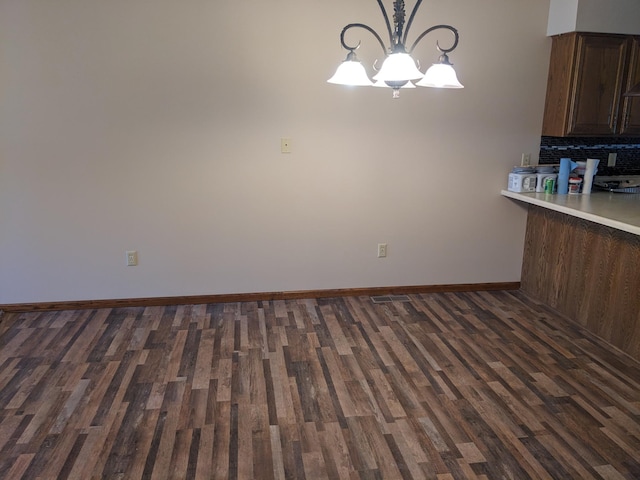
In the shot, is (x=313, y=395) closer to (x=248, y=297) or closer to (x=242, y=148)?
(x=248, y=297)

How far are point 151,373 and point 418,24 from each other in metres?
3.17

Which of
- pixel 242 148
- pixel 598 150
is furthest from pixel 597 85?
pixel 242 148

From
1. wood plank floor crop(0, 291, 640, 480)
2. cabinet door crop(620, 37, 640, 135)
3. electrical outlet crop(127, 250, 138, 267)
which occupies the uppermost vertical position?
cabinet door crop(620, 37, 640, 135)

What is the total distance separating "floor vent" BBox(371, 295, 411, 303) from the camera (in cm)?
426

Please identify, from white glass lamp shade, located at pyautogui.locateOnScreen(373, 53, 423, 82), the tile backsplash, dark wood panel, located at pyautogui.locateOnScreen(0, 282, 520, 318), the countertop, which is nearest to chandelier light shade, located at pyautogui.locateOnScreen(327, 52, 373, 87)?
white glass lamp shade, located at pyautogui.locateOnScreen(373, 53, 423, 82)

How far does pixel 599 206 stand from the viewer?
3.56 meters

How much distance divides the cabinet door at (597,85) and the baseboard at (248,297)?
148 cm

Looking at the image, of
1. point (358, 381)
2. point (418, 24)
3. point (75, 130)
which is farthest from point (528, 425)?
point (75, 130)

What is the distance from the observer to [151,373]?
3074mm

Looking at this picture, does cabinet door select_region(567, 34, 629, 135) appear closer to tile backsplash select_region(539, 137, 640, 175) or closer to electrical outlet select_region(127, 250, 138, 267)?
tile backsplash select_region(539, 137, 640, 175)

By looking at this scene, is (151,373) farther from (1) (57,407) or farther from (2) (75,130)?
(2) (75,130)

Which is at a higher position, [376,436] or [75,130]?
[75,130]

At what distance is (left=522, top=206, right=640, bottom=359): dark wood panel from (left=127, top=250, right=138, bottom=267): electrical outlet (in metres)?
3.31

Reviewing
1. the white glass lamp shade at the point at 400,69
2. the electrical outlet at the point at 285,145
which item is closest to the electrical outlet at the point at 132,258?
the electrical outlet at the point at 285,145
